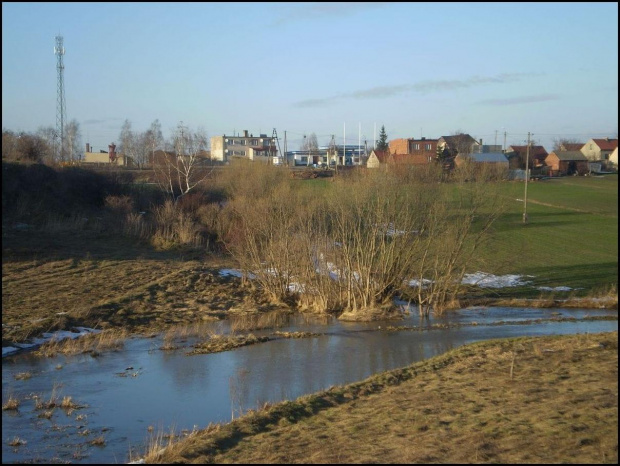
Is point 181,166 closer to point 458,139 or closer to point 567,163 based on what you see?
point 458,139

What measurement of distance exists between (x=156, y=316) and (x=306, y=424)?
16.2 meters

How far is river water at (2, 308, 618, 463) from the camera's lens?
39.1 ft

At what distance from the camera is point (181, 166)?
5375 centimetres

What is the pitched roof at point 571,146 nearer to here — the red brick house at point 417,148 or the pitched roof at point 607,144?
the pitched roof at point 607,144

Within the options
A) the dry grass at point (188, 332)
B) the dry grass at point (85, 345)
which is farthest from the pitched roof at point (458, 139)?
the dry grass at point (85, 345)

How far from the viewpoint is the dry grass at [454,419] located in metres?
8.65

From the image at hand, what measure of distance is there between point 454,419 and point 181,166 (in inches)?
1806

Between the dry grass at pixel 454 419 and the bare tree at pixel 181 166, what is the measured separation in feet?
121

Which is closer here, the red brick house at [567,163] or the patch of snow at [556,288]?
the red brick house at [567,163]

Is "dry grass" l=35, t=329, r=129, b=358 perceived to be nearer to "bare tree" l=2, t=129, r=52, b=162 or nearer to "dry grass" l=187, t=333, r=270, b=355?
"dry grass" l=187, t=333, r=270, b=355

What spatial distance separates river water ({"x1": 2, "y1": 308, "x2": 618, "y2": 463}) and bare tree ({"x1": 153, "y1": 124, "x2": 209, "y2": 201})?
2710 centimetres

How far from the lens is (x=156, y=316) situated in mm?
26234

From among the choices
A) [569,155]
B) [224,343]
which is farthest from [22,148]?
[569,155]

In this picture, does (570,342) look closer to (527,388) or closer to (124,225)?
(527,388)
